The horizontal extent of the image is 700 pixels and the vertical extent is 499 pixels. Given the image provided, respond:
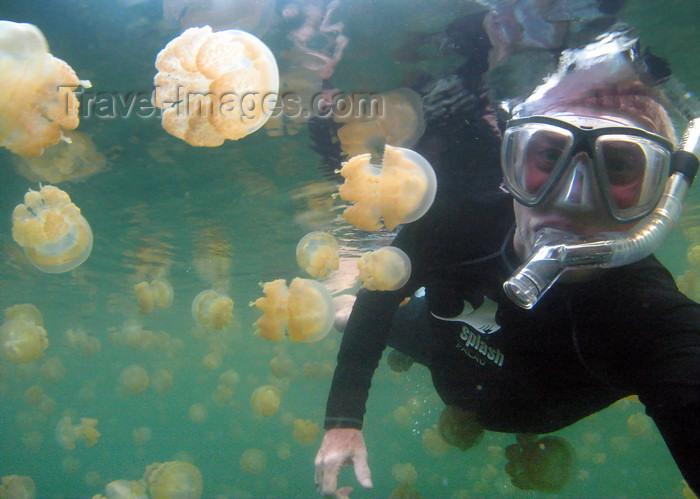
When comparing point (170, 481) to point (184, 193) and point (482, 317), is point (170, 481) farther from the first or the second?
point (482, 317)

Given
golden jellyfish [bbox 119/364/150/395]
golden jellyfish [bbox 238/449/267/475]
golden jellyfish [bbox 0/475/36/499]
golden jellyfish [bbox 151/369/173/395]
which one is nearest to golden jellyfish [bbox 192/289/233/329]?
golden jellyfish [bbox 0/475/36/499]

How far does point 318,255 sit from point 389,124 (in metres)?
1.85

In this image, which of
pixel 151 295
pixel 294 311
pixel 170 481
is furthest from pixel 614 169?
pixel 151 295

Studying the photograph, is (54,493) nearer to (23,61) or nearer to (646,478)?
(23,61)

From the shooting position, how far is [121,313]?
2170 centimetres

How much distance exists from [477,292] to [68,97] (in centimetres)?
287

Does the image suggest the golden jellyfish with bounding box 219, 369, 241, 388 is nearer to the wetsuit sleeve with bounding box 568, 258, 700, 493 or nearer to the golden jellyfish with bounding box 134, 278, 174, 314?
the golden jellyfish with bounding box 134, 278, 174, 314

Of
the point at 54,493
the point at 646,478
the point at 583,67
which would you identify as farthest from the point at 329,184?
the point at 646,478

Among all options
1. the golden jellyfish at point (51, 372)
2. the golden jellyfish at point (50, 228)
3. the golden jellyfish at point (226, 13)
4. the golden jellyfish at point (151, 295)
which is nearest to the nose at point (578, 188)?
the golden jellyfish at point (226, 13)

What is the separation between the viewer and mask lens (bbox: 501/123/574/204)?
227 centimetres

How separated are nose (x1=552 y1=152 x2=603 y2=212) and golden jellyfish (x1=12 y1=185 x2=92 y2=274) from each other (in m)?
3.54

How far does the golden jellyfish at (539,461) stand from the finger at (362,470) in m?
2.12

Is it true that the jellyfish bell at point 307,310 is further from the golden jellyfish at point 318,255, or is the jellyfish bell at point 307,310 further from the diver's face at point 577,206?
the diver's face at point 577,206

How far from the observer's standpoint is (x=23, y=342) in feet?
22.6
